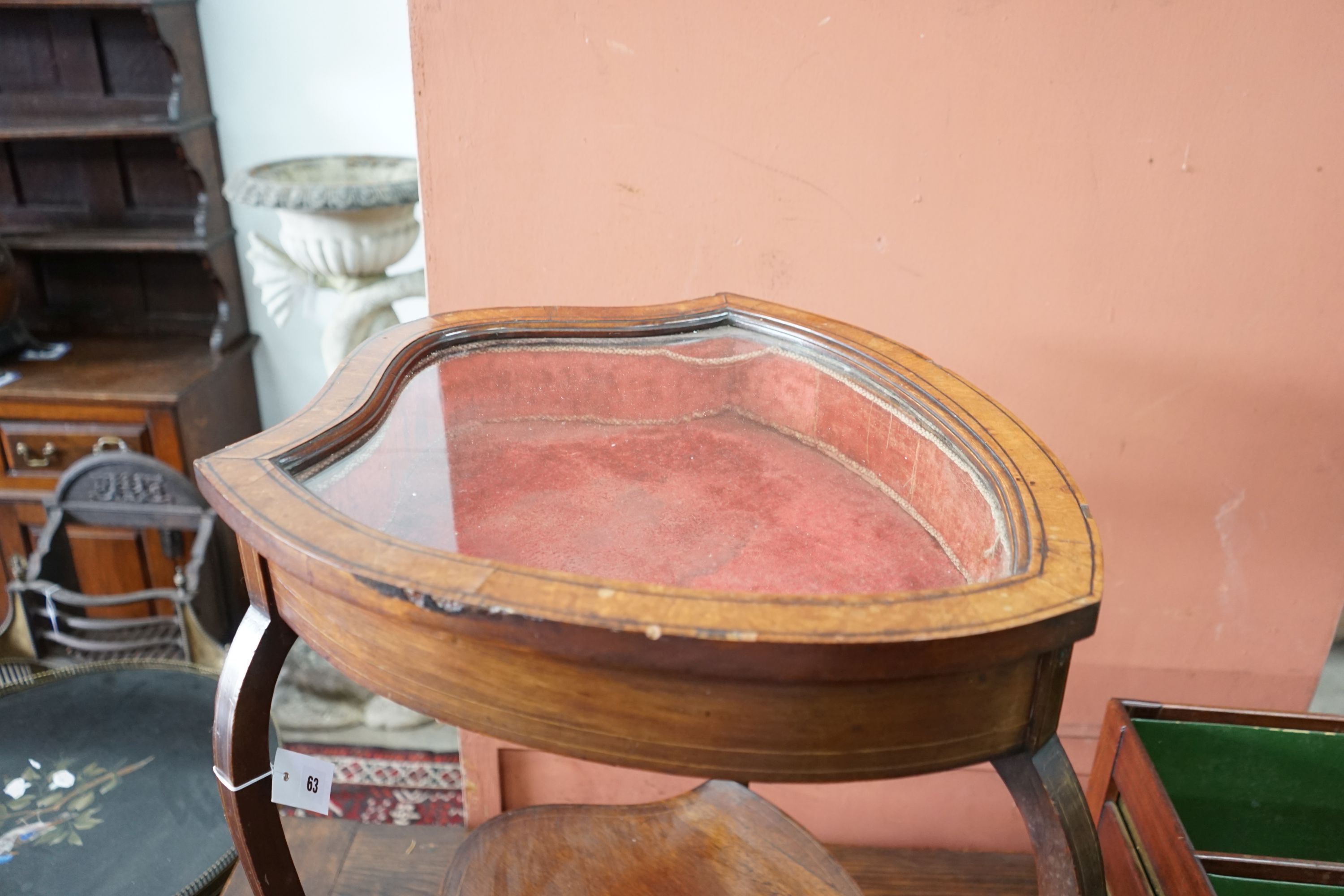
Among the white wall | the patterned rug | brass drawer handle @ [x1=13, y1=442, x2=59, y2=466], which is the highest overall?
the white wall

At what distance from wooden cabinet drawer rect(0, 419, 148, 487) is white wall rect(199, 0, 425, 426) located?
2.03 ft

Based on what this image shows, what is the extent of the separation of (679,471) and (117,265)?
222 cm

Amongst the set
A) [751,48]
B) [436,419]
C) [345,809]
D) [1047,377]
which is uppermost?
[751,48]

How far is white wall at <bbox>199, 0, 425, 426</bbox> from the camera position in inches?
85.2

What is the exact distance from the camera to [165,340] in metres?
2.42

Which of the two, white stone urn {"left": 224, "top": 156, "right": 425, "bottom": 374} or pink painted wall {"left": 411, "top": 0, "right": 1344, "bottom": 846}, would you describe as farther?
white stone urn {"left": 224, "top": 156, "right": 425, "bottom": 374}

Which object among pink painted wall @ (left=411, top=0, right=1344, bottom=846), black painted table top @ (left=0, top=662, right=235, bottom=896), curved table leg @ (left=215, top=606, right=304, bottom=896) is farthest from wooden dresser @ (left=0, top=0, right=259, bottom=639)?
curved table leg @ (left=215, top=606, right=304, bottom=896)

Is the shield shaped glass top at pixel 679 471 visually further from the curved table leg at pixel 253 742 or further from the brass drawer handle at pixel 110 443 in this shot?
the brass drawer handle at pixel 110 443

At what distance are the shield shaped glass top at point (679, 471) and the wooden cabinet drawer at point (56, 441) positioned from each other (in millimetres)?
1569

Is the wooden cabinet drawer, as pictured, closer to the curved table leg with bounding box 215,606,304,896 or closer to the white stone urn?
the white stone urn

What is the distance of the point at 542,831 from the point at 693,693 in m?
0.60

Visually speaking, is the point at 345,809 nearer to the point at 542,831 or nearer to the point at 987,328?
the point at 542,831

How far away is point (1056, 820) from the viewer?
1.91 feet

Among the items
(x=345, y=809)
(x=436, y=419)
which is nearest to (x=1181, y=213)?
(x=436, y=419)
